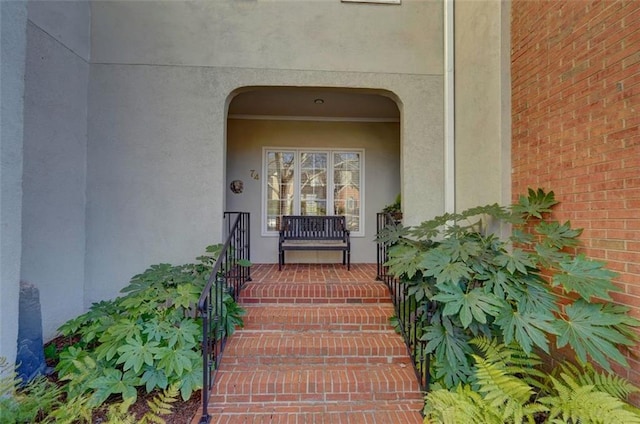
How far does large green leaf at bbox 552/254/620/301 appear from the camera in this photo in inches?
73.6

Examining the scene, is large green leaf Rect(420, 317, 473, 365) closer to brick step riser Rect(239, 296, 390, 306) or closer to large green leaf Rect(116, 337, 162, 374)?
brick step riser Rect(239, 296, 390, 306)

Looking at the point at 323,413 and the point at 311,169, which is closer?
the point at 323,413

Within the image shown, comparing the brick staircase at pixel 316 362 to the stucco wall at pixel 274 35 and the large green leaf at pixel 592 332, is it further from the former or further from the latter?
the stucco wall at pixel 274 35

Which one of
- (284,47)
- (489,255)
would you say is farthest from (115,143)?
(489,255)

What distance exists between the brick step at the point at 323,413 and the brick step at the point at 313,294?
1.22 metres

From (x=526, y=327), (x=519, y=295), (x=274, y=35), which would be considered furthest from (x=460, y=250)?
(x=274, y=35)

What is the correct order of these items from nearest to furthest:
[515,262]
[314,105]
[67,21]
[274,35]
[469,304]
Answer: [469,304] → [515,262] → [67,21] → [274,35] → [314,105]

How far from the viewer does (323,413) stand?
241cm

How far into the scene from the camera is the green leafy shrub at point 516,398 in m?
1.77

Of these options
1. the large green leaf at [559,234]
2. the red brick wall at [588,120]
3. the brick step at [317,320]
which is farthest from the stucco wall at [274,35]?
the brick step at [317,320]

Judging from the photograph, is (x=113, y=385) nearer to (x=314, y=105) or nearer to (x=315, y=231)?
(x=315, y=231)

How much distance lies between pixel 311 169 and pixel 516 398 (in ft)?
15.1

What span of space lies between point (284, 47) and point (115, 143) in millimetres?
2394

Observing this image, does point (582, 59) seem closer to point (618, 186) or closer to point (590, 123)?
point (590, 123)
